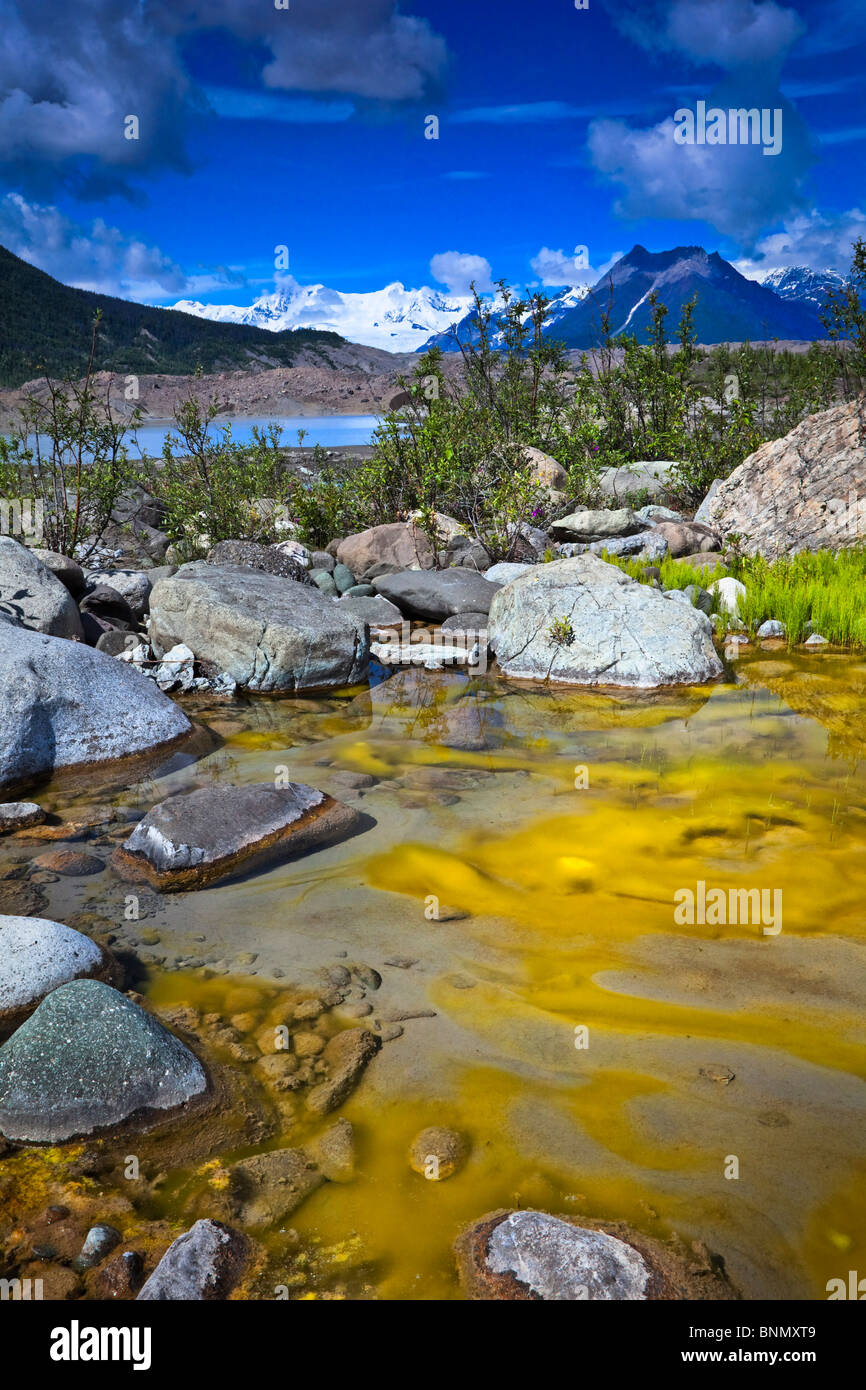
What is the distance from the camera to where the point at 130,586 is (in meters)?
9.88

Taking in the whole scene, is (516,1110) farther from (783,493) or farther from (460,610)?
(783,493)

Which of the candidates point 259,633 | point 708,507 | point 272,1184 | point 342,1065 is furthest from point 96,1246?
point 708,507

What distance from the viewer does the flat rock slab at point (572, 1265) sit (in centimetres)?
228

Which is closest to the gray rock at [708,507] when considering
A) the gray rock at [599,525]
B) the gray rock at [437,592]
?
the gray rock at [599,525]

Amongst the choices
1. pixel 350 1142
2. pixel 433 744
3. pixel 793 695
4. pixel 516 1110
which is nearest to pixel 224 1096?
pixel 350 1142

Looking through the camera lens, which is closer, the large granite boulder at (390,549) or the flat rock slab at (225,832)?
the flat rock slab at (225,832)

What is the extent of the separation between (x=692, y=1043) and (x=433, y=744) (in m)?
3.76

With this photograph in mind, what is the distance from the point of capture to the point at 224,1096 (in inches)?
121

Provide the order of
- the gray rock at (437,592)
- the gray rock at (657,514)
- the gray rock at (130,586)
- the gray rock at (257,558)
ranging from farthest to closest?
the gray rock at (657,514)
the gray rock at (257,558)
the gray rock at (437,592)
the gray rock at (130,586)

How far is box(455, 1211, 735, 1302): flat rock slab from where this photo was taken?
2.28 m

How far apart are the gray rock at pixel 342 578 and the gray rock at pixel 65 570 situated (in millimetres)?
3177

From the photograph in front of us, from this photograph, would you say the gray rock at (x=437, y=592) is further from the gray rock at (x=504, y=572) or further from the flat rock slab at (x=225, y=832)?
the flat rock slab at (x=225, y=832)

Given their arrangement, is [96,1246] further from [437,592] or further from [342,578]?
[342,578]

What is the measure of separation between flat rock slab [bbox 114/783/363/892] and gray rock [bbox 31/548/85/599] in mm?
4879
